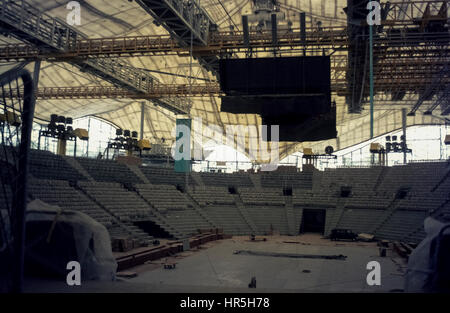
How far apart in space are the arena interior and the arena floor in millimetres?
149

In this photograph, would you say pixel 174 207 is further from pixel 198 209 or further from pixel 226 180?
pixel 226 180

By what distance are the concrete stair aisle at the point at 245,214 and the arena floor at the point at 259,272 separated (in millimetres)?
7594

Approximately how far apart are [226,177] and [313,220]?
9971 mm

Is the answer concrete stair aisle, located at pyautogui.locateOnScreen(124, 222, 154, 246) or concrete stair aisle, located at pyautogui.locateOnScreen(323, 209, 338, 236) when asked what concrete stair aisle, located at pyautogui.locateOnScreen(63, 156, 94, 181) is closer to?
concrete stair aisle, located at pyautogui.locateOnScreen(124, 222, 154, 246)

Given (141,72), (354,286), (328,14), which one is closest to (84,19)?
(141,72)

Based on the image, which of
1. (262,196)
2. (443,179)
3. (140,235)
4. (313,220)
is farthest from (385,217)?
(140,235)

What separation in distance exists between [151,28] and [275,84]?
2278 cm

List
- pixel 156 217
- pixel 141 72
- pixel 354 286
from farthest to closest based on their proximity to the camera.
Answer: pixel 141 72 < pixel 156 217 < pixel 354 286

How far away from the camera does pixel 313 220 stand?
39.6 m

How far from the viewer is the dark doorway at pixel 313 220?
3894cm

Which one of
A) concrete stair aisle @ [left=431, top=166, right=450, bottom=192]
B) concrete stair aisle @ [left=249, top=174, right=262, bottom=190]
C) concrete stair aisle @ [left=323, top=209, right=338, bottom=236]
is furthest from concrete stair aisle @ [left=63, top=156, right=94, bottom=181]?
concrete stair aisle @ [left=431, top=166, right=450, bottom=192]

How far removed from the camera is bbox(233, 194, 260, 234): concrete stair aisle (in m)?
35.3
